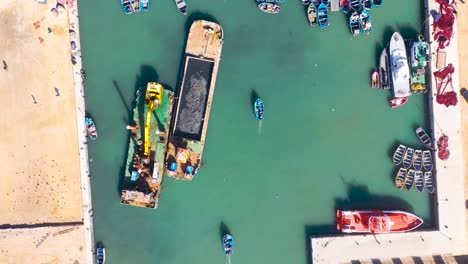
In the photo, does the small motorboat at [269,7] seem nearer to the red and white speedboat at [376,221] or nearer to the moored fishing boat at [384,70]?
the moored fishing boat at [384,70]

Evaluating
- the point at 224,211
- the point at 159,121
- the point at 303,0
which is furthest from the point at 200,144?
the point at 303,0

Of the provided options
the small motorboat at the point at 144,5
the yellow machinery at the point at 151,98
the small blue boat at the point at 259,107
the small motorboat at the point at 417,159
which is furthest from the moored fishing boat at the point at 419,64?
the small motorboat at the point at 144,5

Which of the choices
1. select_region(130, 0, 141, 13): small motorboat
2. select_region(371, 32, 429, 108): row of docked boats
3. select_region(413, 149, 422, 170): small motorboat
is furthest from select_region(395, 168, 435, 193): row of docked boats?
select_region(130, 0, 141, 13): small motorboat

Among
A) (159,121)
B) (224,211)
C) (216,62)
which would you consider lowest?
(224,211)

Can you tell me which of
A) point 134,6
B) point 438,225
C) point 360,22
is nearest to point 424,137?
point 438,225

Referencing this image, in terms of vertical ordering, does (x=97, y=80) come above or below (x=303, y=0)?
below

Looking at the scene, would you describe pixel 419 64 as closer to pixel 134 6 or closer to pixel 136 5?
pixel 136 5

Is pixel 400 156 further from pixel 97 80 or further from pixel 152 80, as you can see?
pixel 97 80

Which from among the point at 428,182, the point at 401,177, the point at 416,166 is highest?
the point at 416,166
